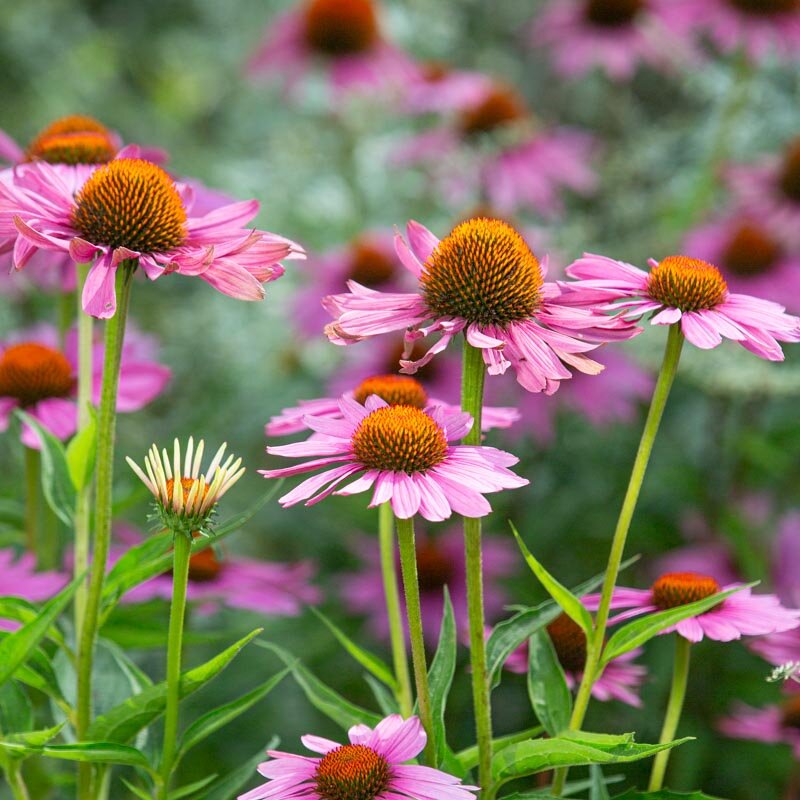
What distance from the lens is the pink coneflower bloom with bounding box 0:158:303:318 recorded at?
0.68 metres

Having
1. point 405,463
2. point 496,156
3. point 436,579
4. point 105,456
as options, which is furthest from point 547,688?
point 496,156

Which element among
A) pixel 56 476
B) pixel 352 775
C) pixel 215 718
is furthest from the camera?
pixel 56 476

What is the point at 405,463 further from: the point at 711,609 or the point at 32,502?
the point at 32,502

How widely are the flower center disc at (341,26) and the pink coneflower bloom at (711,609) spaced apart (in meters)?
1.71

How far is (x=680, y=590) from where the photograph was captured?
0.75 meters

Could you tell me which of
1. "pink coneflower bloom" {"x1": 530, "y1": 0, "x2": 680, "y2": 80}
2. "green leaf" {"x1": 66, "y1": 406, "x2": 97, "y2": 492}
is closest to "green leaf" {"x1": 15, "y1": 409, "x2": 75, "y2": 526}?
"green leaf" {"x1": 66, "y1": 406, "x2": 97, "y2": 492}

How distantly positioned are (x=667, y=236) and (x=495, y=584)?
0.76 m

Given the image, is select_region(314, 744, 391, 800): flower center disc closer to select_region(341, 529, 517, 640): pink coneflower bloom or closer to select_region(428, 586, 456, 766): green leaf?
select_region(428, 586, 456, 766): green leaf

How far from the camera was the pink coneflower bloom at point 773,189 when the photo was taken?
2004 mm

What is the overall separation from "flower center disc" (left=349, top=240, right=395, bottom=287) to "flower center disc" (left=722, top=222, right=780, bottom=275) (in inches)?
21.7

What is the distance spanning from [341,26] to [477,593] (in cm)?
184

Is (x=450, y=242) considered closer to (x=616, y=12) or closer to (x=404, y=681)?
(x=404, y=681)

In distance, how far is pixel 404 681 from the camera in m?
0.76

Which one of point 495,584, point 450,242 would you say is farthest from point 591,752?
point 495,584
